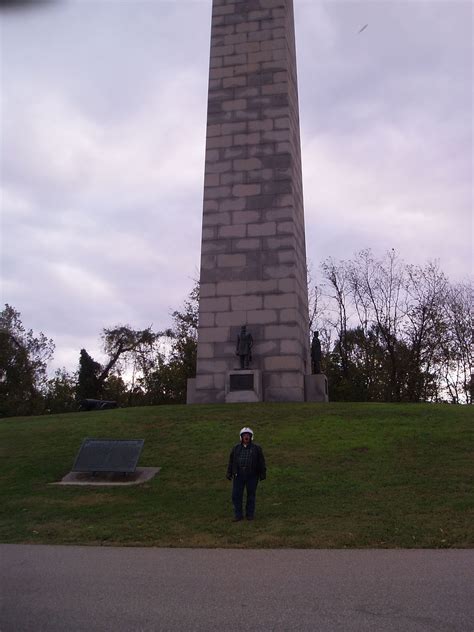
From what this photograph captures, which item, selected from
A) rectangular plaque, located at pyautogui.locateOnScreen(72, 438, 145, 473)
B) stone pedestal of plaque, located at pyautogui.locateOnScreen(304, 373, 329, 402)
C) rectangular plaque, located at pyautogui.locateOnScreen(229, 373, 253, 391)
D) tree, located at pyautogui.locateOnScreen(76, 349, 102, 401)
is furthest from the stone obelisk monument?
tree, located at pyautogui.locateOnScreen(76, 349, 102, 401)

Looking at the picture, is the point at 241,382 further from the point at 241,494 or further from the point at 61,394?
the point at 61,394

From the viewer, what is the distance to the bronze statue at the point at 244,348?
22141mm

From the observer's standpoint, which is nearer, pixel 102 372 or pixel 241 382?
pixel 241 382

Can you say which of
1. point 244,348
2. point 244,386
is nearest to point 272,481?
point 244,386

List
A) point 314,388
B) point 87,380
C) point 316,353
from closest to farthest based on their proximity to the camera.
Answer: point 314,388 < point 316,353 < point 87,380

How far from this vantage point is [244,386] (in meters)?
21.8

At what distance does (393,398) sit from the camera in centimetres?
3616

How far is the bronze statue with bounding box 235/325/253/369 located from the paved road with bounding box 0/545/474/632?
46.0 feet

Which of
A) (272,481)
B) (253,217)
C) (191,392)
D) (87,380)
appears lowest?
(272,481)

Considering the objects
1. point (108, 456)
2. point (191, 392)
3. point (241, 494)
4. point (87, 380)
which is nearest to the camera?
point (241, 494)

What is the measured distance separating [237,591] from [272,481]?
20.4 feet

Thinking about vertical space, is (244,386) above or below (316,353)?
below

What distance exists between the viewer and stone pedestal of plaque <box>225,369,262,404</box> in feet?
70.9

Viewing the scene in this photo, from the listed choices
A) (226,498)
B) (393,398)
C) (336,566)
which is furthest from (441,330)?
(336,566)
